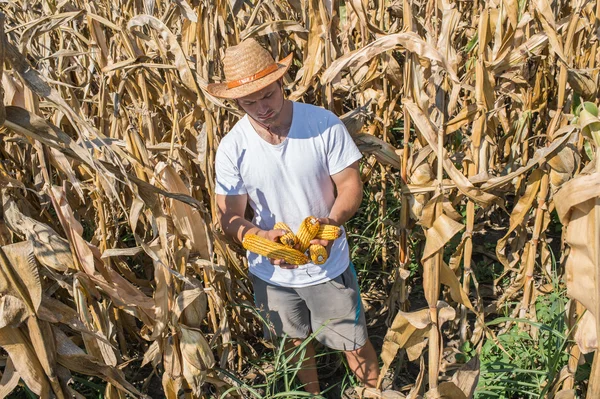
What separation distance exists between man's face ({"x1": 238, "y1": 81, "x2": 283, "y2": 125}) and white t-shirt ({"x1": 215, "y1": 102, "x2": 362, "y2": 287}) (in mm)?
105

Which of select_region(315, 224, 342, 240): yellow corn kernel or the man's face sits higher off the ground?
the man's face

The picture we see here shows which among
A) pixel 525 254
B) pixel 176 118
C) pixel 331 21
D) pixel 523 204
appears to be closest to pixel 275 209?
pixel 176 118

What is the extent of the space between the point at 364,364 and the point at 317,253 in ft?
2.31

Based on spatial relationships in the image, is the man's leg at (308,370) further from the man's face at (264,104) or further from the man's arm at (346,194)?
the man's face at (264,104)

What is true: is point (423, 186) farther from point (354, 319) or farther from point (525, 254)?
point (525, 254)

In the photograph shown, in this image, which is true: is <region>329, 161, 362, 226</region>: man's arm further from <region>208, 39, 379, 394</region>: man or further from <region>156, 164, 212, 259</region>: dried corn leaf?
<region>156, 164, 212, 259</region>: dried corn leaf

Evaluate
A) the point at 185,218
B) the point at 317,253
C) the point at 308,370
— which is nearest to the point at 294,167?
the point at 317,253

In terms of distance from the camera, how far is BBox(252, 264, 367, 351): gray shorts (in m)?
2.33

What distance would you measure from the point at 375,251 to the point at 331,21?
1.35 meters

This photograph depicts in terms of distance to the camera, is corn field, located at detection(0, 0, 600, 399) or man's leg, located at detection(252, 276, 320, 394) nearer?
corn field, located at detection(0, 0, 600, 399)

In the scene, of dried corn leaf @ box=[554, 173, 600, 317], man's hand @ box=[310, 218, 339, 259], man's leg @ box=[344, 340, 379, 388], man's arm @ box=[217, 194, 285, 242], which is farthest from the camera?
man's leg @ box=[344, 340, 379, 388]

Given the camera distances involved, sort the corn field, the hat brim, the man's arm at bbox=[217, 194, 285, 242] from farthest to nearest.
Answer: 1. the man's arm at bbox=[217, 194, 285, 242]
2. the hat brim
3. the corn field

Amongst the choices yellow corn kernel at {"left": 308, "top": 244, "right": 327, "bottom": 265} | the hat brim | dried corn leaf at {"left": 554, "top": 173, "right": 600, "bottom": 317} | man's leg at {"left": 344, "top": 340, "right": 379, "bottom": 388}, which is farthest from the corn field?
yellow corn kernel at {"left": 308, "top": 244, "right": 327, "bottom": 265}

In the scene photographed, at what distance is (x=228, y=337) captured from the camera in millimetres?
2373
